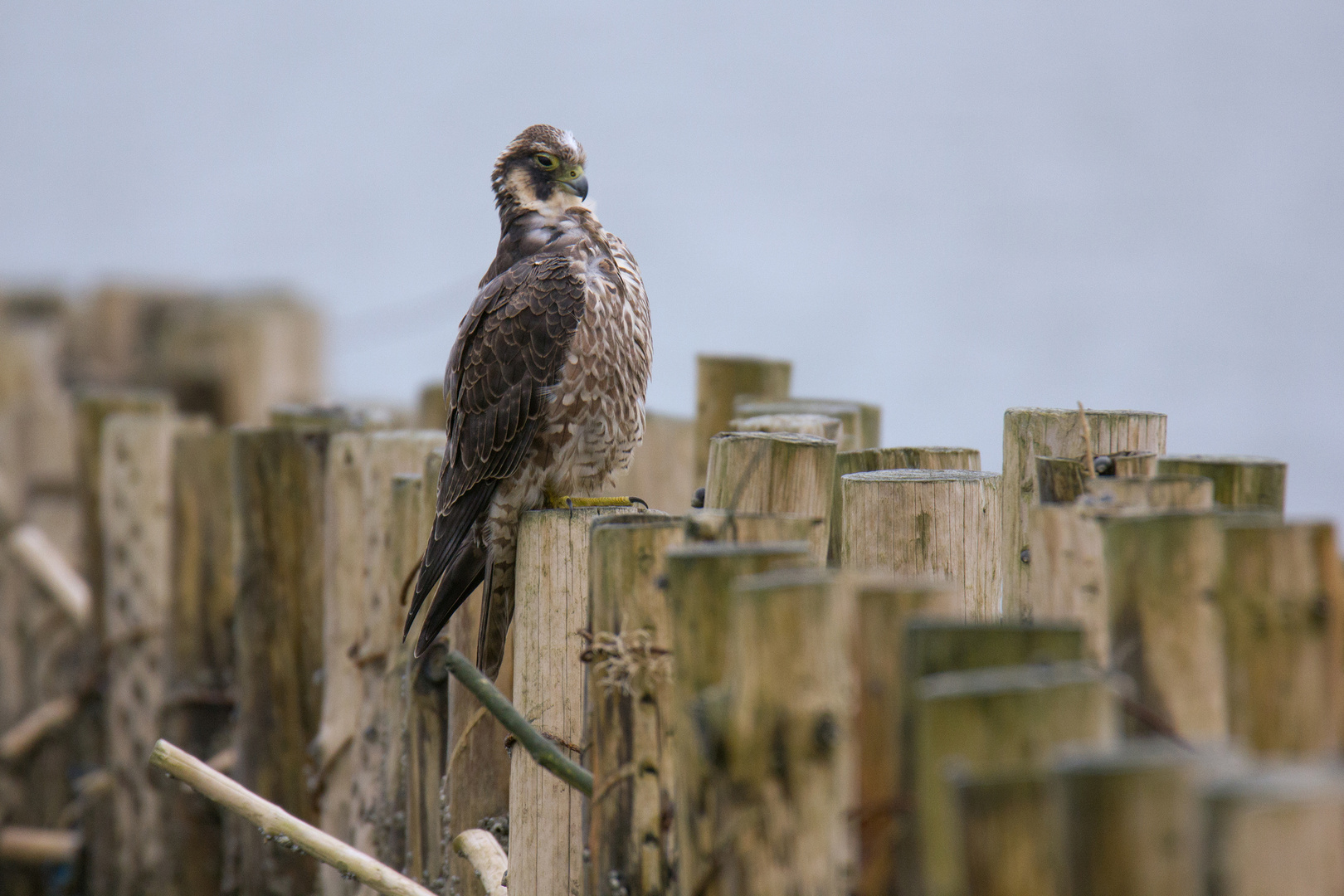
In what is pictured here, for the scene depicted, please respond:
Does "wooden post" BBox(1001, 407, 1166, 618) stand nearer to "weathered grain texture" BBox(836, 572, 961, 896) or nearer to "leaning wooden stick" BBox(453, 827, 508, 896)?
"weathered grain texture" BBox(836, 572, 961, 896)

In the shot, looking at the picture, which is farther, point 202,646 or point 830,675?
point 202,646

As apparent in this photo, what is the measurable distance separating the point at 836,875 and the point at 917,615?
43 centimetres

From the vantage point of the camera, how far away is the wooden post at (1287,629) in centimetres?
209

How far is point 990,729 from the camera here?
1.80m

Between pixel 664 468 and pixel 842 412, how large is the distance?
150 centimetres

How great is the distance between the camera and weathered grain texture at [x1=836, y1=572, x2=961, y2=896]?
2.04 m

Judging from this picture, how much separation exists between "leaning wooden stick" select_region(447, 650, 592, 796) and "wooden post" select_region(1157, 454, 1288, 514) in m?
1.39

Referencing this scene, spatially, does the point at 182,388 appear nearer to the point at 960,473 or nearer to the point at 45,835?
the point at 45,835

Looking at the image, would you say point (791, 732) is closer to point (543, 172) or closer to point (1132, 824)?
point (1132, 824)

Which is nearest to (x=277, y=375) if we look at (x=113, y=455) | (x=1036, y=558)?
(x=113, y=455)

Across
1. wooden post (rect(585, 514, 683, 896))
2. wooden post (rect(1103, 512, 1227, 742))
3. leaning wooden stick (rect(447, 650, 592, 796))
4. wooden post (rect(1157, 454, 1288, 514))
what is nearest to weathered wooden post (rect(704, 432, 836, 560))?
wooden post (rect(585, 514, 683, 896))

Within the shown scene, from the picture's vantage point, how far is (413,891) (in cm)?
320

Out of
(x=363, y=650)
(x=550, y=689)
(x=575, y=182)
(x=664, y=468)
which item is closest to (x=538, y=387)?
(x=575, y=182)

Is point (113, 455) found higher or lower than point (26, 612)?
higher
